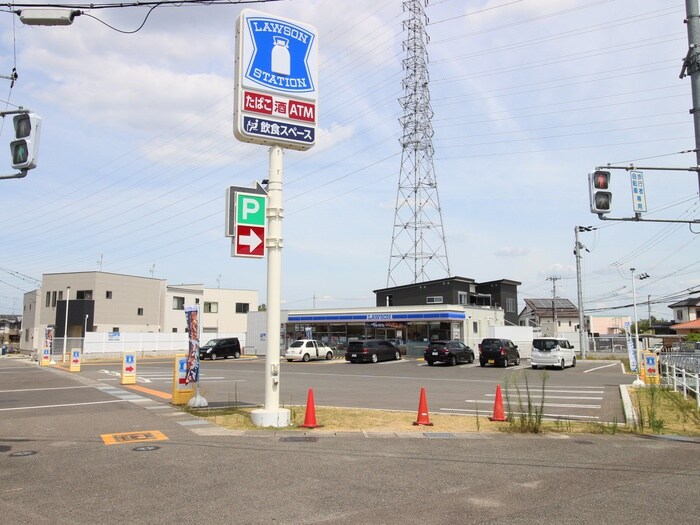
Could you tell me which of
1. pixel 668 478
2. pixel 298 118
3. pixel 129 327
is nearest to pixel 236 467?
pixel 668 478

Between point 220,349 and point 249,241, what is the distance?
1419 inches

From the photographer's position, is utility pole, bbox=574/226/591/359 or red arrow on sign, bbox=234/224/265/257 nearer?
red arrow on sign, bbox=234/224/265/257

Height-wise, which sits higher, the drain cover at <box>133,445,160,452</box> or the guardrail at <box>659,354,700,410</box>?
the guardrail at <box>659,354,700,410</box>

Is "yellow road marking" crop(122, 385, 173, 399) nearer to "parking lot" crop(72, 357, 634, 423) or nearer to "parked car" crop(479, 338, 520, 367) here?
"parking lot" crop(72, 357, 634, 423)

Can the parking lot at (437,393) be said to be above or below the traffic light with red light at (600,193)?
below

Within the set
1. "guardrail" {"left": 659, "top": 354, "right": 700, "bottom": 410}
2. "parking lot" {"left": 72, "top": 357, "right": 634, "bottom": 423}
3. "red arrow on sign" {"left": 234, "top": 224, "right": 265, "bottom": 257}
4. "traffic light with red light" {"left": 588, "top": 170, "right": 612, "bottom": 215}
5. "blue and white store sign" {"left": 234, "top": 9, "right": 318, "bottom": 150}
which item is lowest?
"parking lot" {"left": 72, "top": 357, "right": 634, "bottom": 423}

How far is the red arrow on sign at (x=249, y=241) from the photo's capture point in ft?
34.4

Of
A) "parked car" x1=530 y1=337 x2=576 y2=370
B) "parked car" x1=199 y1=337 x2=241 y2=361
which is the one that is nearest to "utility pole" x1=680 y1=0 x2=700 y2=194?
"parked car" x1=530 y1=337 x2=576 y2=370

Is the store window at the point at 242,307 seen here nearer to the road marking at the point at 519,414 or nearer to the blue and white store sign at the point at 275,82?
the road marking at the point at 519,414

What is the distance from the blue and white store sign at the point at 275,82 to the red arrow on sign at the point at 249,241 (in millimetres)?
1703

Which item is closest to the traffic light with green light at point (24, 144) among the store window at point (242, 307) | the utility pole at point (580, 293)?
the utility pole at point (580, 293)

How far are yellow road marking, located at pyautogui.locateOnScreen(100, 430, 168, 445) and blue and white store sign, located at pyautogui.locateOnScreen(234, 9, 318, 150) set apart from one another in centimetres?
549

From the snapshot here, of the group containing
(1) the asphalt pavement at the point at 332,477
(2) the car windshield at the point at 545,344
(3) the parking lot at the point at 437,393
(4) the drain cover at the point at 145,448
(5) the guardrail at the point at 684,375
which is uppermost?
(2) the car windshield at the point at 545,344

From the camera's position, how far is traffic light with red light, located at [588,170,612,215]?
13.7 metres
